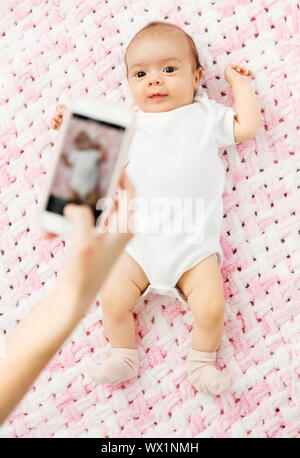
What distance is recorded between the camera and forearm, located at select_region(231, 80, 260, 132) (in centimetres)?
97

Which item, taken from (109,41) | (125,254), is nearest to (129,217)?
(125,254)

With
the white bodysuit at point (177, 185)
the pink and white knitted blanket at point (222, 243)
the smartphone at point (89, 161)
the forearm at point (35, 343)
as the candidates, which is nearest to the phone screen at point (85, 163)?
the smartphone at point (89, 161)

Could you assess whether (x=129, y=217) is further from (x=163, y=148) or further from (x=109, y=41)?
(x=109, y=41)

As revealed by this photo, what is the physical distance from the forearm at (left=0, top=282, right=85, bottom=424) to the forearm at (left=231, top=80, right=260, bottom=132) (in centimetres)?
62

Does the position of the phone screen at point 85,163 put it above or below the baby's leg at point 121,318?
above

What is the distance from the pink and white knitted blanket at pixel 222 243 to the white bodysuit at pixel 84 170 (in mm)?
496

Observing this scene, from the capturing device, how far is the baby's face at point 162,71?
3.18 ft

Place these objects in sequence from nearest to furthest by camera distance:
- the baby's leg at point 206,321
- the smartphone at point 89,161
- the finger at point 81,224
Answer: the finger at point 81,224 → the smartphone at point 89,161 → the baby's leg at point 206,321

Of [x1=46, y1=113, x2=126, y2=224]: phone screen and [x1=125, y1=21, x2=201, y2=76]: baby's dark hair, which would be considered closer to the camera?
[x1=46, y1=113, x2=126, y2=224]: phone screen

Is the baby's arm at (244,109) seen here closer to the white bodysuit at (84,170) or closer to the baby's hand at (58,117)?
the baby's hand at (58,117)

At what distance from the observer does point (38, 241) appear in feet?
3.52

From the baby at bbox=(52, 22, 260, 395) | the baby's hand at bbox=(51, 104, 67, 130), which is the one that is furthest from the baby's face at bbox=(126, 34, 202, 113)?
the baby's hand at bbox=(51, 104, 67, 130)

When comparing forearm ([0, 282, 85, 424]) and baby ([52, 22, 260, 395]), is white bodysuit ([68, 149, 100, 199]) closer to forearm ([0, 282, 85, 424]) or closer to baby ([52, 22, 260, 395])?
forearm ([0, 282, 85, 424])

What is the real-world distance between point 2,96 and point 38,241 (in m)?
0.35
